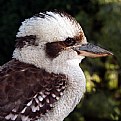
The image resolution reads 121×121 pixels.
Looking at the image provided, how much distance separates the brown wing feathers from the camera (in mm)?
2793

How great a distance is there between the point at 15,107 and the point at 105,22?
9.33ft

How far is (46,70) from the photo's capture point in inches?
115

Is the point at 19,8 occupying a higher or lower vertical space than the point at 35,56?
higher

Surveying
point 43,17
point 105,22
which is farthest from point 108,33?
point 43,17

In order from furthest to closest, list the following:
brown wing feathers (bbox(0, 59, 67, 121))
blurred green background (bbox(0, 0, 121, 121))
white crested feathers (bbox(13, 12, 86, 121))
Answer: blurred green background (bbox(0, 0, 121, 121)) → white crested feathers (bbox(13, 12, 86, 121)) → brown wing feathers (bbox(0, 59, 67, 121))

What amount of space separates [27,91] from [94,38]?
108 inches

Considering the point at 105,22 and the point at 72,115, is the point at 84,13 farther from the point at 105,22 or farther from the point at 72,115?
the point at 72,115

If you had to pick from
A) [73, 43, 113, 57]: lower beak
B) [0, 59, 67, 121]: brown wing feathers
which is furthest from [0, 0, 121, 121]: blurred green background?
[0, 59, 67, 121]: brown wing feathers

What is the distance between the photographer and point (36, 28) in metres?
2.93

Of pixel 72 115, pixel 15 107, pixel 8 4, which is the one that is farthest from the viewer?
pixel 8 4

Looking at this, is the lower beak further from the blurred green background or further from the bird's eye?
the blurred green background

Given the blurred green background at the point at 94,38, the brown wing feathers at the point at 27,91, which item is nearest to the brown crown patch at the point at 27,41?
the brown wing feathers at the point at 27,91

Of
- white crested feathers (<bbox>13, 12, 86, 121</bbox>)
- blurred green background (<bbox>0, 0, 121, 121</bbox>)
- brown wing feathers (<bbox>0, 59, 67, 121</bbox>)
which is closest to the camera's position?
brown wing feathers (<bbox>0, 59, 67, 121</bbox>)

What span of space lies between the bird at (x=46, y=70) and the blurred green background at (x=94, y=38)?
2.08 meters
